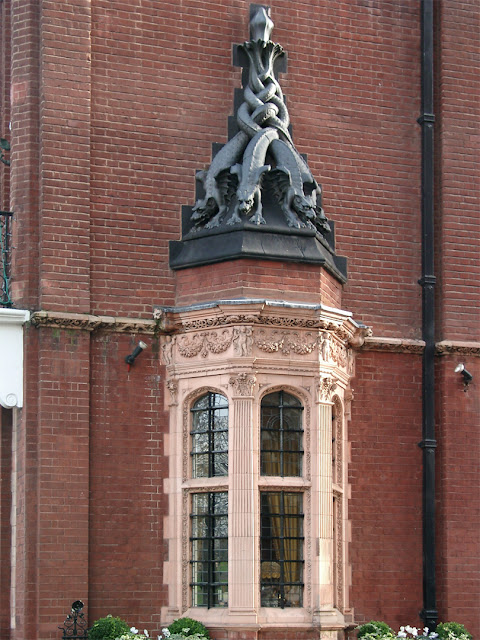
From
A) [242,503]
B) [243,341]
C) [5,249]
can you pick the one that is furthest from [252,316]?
[5,249]

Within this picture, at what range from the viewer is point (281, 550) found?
2069 centimetres

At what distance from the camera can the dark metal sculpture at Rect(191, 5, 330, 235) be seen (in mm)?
21391

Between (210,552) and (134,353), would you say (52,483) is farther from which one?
(210,552)

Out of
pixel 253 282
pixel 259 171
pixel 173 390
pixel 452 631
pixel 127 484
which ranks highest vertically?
pixel 259 171

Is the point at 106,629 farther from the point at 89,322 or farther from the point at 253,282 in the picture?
the point at 253,282

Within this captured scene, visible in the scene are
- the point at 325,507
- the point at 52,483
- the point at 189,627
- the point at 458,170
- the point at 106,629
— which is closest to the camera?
the point at 106,629

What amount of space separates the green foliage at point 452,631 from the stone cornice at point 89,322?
558cm

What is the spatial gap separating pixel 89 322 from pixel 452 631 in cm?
637

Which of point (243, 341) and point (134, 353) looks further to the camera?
point (134, 353)

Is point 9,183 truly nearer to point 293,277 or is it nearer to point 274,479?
point 293,277

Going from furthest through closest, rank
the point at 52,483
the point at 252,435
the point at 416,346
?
1. the point at 416,346
2. the point at 252,435
3. the point at 52,483

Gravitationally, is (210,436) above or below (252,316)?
below

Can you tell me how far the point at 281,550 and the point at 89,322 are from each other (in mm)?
3884

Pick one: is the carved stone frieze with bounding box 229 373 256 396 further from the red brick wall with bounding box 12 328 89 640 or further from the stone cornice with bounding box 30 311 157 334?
the red brick wall with bounding box 12 328 89 640
